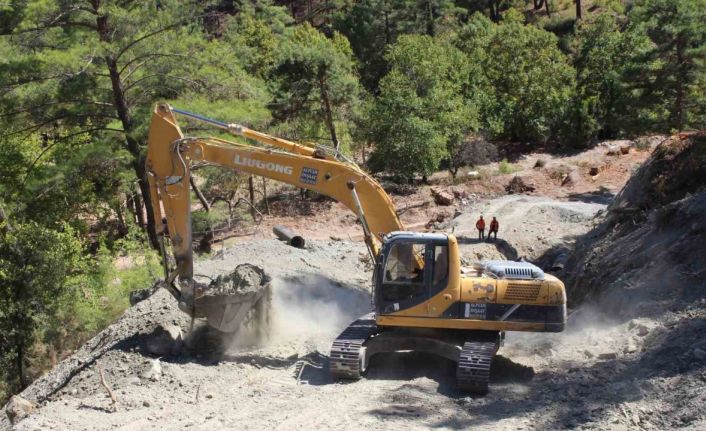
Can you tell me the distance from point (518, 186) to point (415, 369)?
798 inches

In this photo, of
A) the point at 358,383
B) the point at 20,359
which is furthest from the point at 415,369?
the point at 20,359

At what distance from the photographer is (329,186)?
40.2ft

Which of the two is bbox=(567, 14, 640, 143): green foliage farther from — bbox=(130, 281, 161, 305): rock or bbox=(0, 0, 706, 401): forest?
bbox=(130, 281, 161, 305): rock

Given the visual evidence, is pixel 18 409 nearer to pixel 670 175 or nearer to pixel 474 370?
pixel 474 370

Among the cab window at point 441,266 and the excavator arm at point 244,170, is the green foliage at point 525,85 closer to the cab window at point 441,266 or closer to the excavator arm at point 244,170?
the excavator arm at point 244,170

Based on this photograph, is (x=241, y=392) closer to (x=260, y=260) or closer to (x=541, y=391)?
(x=541, y=391)

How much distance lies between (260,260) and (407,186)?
56.4 ft

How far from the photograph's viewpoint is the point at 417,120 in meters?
32.0

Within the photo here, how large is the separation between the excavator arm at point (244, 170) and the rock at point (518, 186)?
19698 mm

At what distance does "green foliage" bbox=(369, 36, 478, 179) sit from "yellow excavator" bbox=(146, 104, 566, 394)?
2002 centimetres

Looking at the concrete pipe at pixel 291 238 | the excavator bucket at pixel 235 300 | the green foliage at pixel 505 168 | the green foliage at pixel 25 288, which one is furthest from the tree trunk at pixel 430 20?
the excavator bucket at pixel 235 300

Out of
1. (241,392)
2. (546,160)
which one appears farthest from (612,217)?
(546,160)

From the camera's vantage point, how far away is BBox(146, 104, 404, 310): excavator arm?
12219 millimetres

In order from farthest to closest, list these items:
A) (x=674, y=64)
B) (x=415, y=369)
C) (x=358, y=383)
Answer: (x=674, y=64), (x=415, y=369), (x=358, y=383)
